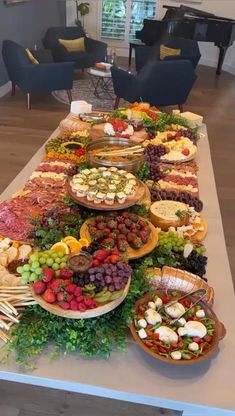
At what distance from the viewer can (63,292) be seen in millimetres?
1408

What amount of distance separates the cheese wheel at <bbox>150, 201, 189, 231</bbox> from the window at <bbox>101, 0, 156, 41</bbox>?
29.6ft

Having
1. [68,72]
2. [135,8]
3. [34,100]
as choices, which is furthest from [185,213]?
[135,8]

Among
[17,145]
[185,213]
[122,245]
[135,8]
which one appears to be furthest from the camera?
[135,8]

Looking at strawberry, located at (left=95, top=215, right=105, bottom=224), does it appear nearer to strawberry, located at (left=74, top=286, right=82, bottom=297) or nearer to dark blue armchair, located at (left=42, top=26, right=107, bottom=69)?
strawberry, located at (left=74, top=286, right=82, bottom=297)

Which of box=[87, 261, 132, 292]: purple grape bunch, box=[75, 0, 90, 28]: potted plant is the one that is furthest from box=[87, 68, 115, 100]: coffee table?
box=[87, 261, 132, 292]: purple grape bunch

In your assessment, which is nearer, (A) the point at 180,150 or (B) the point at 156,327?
(B) the point at 156,327

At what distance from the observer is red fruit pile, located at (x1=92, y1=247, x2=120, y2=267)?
154 centimetres

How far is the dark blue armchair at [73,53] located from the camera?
752cm

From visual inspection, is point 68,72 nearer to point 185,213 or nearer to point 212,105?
point 212,105

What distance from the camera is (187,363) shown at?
1.37m

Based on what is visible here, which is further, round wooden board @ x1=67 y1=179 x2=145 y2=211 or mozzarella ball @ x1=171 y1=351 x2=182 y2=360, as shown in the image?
round wooden board @ x1=67 y1=179 x2=145 y2=211

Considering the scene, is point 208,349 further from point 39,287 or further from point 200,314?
point 39,287

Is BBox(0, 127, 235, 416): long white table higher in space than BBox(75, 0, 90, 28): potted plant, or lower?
lower

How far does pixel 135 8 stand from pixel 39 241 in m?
9.54
